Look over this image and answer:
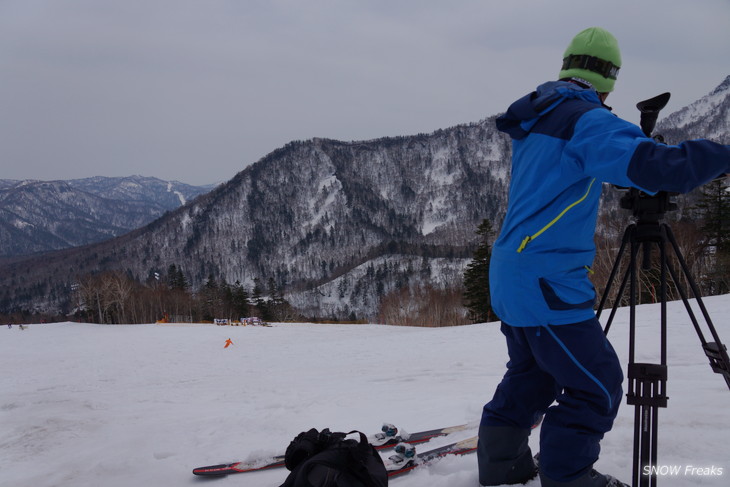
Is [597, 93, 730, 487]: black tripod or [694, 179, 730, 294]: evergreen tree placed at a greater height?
[694, 179, 730, 294]: evergreen tree

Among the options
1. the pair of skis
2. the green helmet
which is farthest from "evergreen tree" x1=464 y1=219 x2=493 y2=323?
the green helmet

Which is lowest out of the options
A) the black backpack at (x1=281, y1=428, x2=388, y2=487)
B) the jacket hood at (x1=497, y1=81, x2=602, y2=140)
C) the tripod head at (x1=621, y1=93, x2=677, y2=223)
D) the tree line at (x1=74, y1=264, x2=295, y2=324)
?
the tree line at (x1=74, y1=264, x2=295, y2=324)

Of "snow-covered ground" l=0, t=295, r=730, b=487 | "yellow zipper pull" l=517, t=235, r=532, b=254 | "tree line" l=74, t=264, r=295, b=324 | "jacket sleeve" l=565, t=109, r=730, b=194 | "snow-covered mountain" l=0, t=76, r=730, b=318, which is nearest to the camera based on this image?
"jacket sleeve" l=565, t=109, r=730, b=194

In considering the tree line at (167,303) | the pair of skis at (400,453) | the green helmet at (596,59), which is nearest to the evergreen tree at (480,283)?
the pair of skis at (400,453)

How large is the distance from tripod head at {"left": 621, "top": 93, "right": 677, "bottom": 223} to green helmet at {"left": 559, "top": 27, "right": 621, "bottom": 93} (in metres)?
0.22

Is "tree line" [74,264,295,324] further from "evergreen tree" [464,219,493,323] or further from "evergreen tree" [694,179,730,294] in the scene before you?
"evergreen tree" [694,179,730,294]

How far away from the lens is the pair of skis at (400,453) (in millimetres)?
2711

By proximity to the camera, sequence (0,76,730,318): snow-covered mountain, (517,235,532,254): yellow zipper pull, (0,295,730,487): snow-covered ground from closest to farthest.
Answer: (517,235,532,254): yellow zipper pull → (0,295,730,487): snow-covered ground → (0,76,730,318): snow-covered mountain

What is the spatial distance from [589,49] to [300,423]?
406 cm

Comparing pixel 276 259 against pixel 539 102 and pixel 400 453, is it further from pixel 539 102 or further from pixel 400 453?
pixel 539 102

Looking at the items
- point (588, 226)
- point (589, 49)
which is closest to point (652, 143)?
point (588, 226)

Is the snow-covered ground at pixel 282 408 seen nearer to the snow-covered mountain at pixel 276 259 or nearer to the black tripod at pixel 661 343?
the black tripod at pixel 661 343

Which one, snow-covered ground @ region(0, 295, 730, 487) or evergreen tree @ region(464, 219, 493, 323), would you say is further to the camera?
evergreen tree @ region(464, 219, 493, 323)

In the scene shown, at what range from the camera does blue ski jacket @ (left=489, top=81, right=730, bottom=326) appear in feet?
5.26
